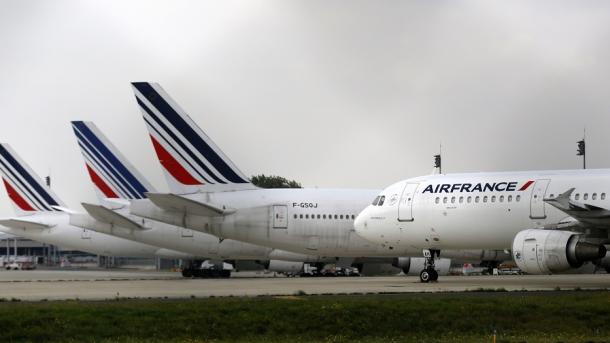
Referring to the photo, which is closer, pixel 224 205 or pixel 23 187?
pixel 224 205

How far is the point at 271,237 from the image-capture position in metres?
43.8

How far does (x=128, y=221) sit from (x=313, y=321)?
31.6 m

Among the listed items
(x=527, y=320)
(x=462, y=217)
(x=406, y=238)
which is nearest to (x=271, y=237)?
(x=406, y=238)

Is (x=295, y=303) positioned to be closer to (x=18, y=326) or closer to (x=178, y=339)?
(x=178, y=339)

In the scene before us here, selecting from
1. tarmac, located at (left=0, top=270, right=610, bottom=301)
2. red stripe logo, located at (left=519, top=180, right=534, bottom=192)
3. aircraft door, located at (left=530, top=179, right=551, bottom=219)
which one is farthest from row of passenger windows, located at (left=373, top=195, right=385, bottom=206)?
aircraft door, located at (left=530, top=179, right=551, bottom=219)

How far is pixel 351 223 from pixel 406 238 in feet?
22.6

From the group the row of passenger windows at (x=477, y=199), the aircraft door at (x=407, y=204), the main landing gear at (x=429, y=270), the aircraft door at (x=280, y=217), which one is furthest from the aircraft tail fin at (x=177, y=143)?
the row of passenger windows at (x=477, y=199)

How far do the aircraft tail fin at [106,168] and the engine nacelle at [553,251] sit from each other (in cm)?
2884

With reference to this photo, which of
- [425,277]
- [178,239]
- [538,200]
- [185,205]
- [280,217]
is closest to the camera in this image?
[538,200]

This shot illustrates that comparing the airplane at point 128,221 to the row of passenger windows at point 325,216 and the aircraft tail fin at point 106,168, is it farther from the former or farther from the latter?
the row of passenger windows at point 325,216

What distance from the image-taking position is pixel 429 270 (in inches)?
1502

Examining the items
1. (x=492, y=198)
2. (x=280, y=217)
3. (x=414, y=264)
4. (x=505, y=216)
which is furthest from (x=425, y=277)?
(x=414, y=264)

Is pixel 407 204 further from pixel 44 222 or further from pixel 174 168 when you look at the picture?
pixel 44 222

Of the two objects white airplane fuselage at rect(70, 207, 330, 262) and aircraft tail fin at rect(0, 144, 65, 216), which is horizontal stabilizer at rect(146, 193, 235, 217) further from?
aircraft tail fin at rect(0, 144, 65, 216)
